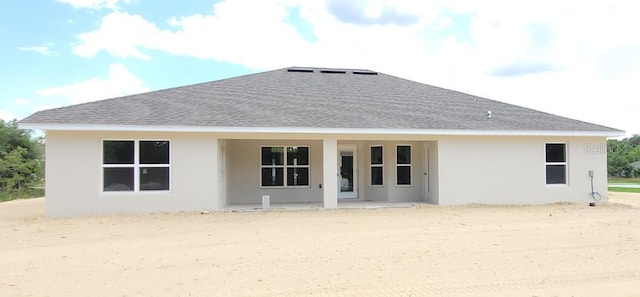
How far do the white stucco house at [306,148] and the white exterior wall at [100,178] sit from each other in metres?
0.03

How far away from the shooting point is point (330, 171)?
1502 centimetres

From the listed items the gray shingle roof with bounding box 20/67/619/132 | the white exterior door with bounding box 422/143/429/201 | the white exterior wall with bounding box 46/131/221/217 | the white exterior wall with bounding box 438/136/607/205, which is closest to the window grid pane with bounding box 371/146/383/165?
the white exterior door with bounding box 422/143/429/201

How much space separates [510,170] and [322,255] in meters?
10.1

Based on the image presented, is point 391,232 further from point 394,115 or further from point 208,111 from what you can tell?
point 208,111

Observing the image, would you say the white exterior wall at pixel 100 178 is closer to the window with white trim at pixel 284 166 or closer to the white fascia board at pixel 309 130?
the white fascia board at pixel 309 130

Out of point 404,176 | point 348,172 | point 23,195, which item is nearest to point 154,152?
point 348,172

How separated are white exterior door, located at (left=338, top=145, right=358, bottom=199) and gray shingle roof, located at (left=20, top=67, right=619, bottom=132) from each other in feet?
6.87

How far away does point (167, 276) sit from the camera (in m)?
6.71

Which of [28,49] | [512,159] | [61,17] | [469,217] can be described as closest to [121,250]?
[469,217]

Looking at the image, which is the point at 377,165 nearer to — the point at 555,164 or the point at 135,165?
the point at 555,164

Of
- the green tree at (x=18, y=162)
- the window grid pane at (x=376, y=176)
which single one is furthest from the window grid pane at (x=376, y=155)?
the green tree at (x=18, y=162)

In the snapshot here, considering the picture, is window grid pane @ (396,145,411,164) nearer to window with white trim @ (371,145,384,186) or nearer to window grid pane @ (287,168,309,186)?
window with white trim @ (371,145,384,186)

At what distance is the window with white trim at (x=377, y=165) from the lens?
17594 mm

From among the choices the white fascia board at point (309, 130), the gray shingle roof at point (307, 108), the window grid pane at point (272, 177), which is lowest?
the window grid pane at point (272, 177)
